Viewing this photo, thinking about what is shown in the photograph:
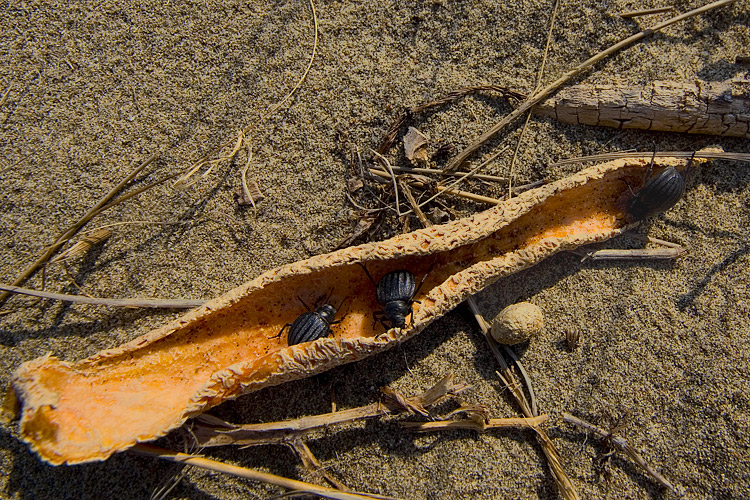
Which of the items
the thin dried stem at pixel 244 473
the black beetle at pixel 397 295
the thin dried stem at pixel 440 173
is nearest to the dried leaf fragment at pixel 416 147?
the thin dried stem at pixel 440 173

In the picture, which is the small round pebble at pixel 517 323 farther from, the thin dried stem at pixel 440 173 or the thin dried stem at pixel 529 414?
the thin dried stem at pixel 440 173

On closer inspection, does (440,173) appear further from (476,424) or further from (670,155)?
(476,424)

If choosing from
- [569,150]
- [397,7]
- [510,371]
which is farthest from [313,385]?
[397,7]

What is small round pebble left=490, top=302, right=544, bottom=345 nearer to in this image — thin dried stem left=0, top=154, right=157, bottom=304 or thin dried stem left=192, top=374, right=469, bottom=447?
thin dried stem left=192, top=374, right=469, bottom=447

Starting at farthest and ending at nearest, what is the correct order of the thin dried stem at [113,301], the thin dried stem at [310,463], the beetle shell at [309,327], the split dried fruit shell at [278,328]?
the thin dried stem at [113,301] → the thin dried stem at [310,463] → the beetle shell at [309,327] → the split dried fruit shell at [278,328]

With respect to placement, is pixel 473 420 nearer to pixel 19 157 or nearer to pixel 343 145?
pixel 343 145
